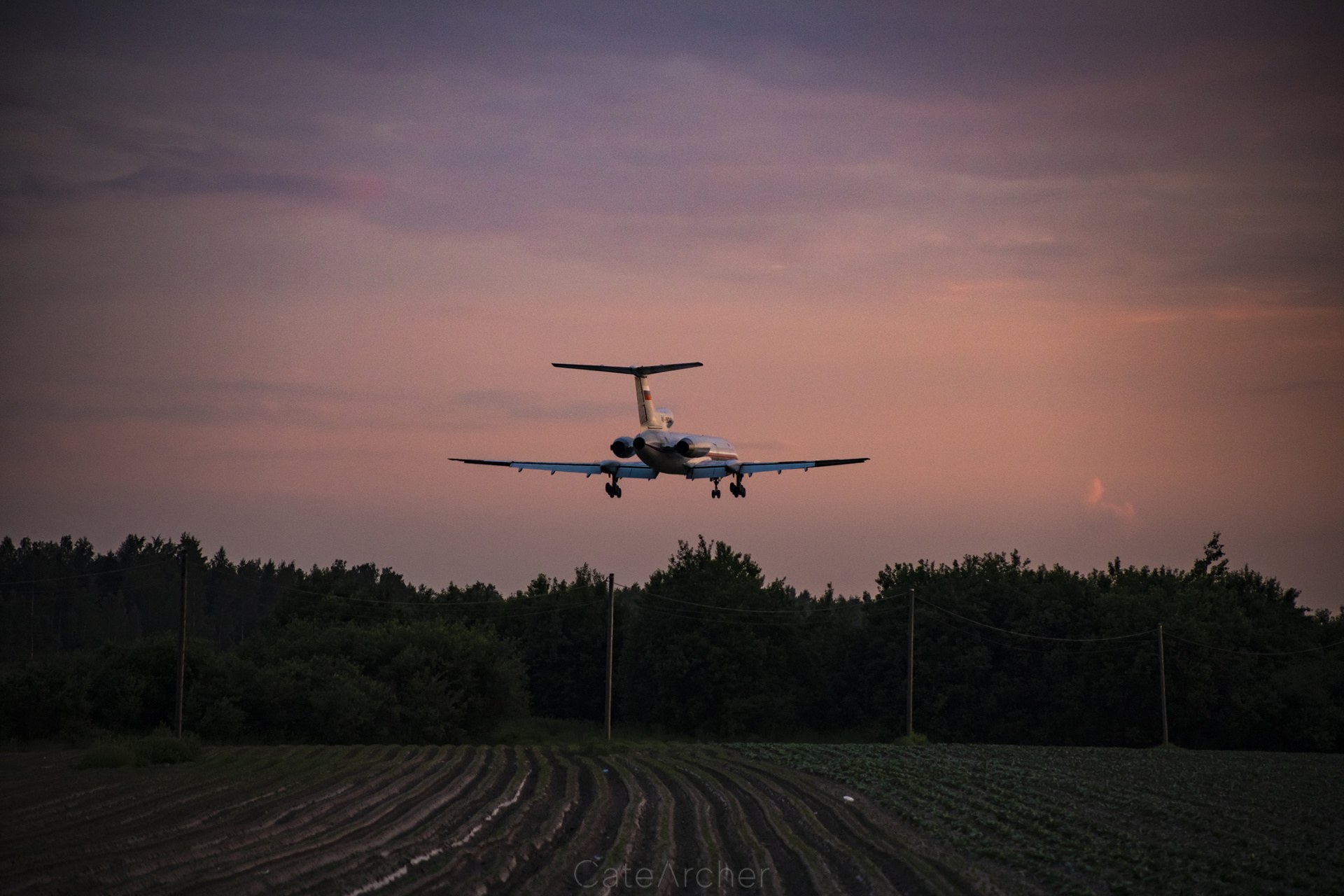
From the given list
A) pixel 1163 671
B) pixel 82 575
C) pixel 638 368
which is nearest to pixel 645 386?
pixel 638 368

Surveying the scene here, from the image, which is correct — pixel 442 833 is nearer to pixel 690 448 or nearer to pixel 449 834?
pixel 449 834

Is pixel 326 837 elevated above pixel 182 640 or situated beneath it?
situated beneath

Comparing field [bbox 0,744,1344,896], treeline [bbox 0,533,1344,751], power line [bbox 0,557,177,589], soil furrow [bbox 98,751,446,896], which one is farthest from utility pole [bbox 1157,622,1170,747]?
power line [bbox 0,557,177,589]

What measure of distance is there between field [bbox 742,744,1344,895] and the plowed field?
1910mm

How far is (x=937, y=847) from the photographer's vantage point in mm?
30094

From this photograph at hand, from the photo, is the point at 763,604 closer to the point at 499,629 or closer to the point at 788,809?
the point at 499,629

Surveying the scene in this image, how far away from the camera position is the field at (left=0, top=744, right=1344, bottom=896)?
24.8 m

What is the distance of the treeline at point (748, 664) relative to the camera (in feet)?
237

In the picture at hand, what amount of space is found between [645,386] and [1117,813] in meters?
23.4

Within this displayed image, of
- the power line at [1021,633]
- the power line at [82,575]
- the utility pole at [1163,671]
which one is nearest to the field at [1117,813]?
the utility pole at [1163,671]

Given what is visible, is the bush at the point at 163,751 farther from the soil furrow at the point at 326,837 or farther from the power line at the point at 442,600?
the power line at the point at 442,600

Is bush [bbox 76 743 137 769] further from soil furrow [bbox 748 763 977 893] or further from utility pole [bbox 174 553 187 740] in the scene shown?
soil furrow [bbox 748 763 977 893]

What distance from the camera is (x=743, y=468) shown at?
51.0 m

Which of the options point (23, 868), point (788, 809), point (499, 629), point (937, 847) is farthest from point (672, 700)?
point (23, 868)
